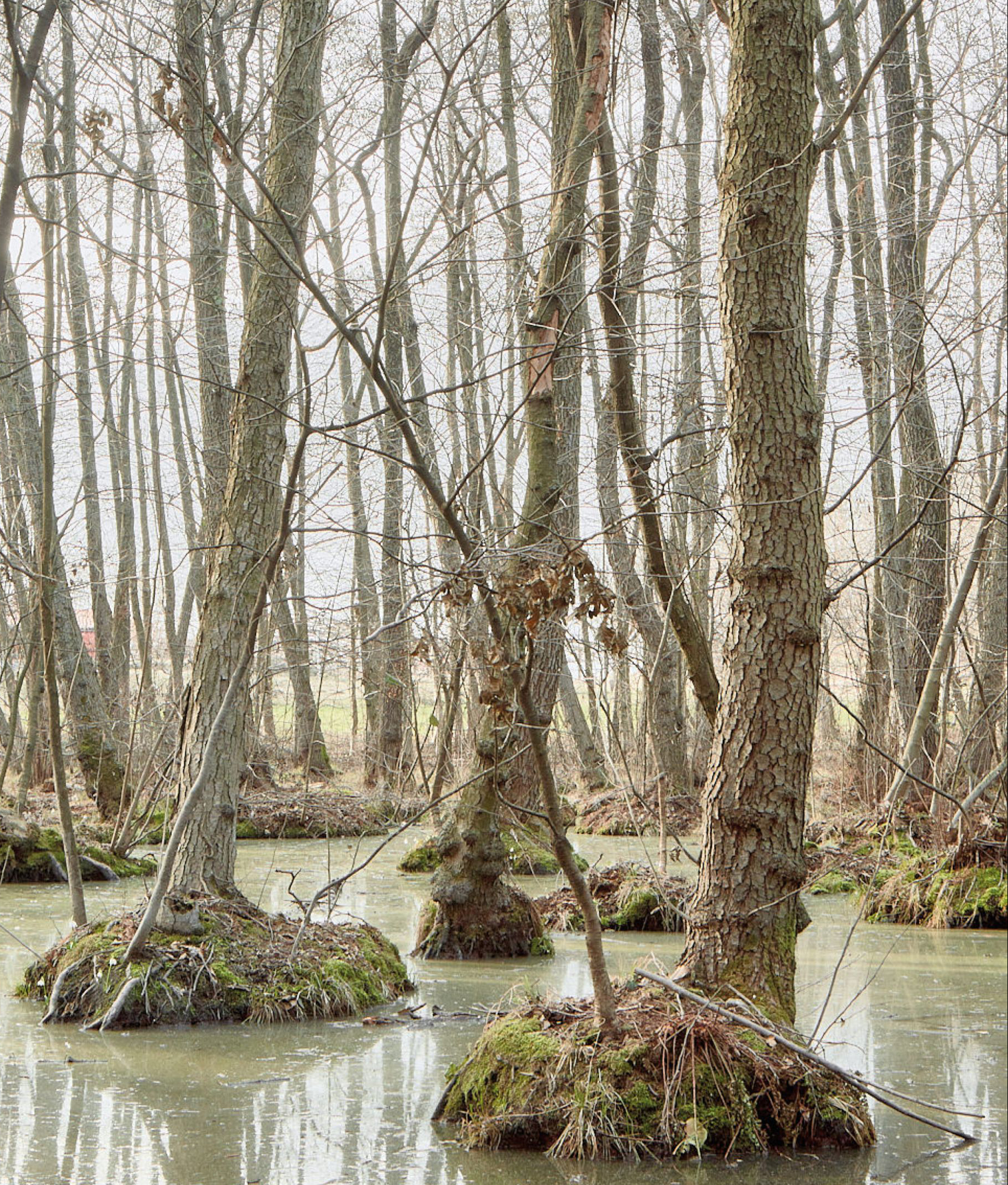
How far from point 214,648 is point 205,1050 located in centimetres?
208

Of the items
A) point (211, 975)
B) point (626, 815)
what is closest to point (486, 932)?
point (211, 975)

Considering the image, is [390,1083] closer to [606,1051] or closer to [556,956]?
[606,1051]

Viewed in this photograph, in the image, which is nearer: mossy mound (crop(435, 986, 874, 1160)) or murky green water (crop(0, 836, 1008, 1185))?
A: murky green water (crop(0, 836, 1008, 1185))

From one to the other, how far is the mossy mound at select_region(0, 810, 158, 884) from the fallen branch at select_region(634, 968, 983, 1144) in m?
6.75

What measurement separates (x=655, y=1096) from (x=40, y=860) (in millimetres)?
7491

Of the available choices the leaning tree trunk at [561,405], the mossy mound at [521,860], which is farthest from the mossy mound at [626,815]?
the leaning tree trunk at [561,405]

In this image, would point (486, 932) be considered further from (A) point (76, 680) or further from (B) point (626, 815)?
(A) point (76, 680)

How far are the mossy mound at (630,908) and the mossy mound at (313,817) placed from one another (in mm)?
5324

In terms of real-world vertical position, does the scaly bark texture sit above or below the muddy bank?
above

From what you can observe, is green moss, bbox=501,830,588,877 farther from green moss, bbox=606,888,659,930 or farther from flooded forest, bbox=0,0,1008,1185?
green moss, bbox=606,888,659,930

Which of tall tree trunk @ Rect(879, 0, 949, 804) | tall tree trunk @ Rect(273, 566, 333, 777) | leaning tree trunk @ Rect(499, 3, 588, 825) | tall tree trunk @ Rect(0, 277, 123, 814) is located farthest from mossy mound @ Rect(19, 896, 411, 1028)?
tall tree trunk @ Rect(273, 566, 333, 777)

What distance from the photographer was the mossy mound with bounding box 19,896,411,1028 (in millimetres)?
6207

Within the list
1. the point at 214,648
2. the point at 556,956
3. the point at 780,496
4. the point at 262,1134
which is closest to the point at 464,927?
the point at 556,956

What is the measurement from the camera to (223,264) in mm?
9953
